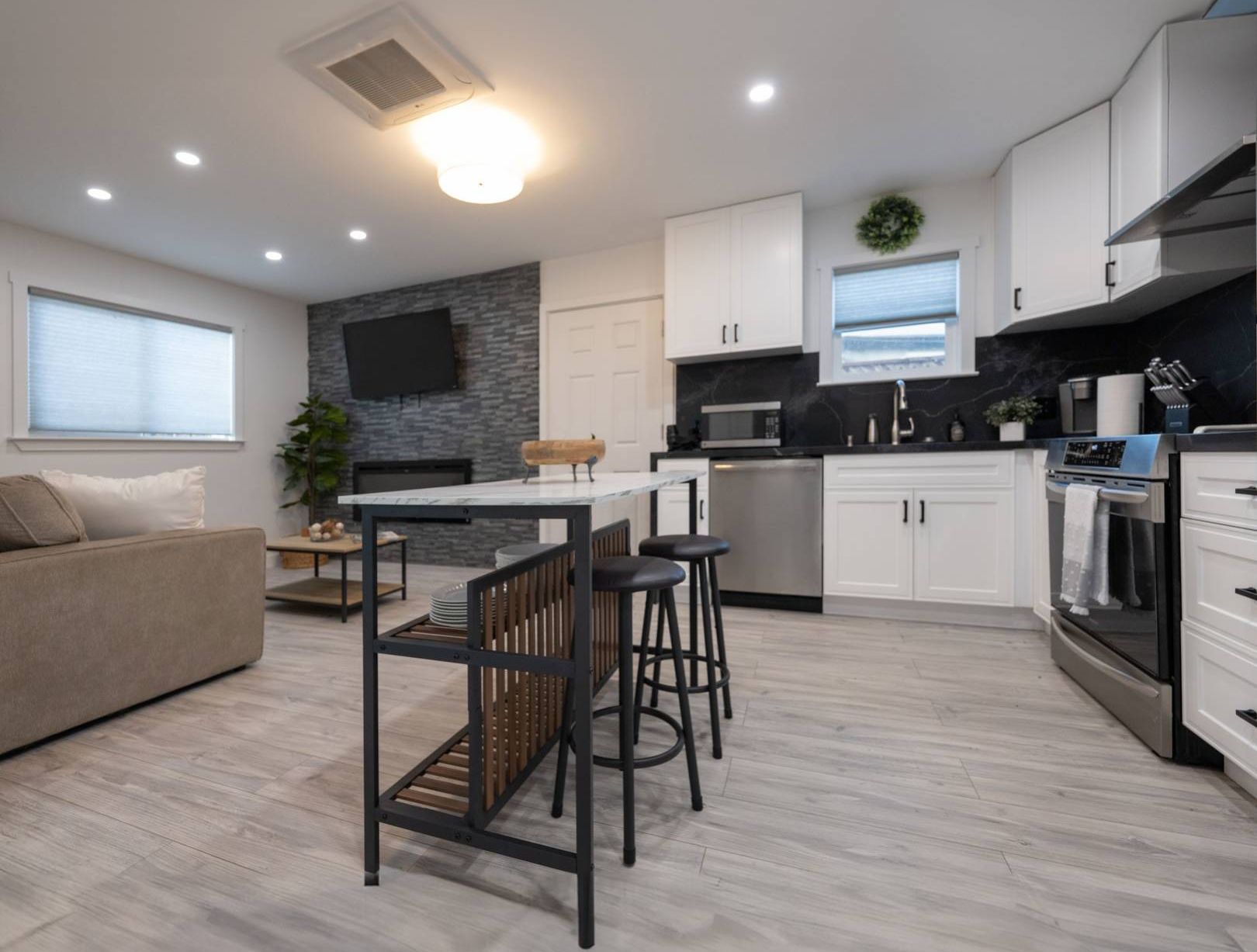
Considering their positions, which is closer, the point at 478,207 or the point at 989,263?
the point at 989,263

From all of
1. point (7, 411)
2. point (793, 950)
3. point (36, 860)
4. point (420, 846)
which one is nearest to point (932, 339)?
point (793, 950)

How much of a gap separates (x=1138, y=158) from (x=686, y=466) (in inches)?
102

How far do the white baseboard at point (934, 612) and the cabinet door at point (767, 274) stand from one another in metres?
1.67

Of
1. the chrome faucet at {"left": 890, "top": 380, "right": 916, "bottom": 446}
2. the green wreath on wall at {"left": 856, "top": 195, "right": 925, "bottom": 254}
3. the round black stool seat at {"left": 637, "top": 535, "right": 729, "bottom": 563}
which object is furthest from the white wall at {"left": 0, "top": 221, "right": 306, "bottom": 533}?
the chrome faucet at {"left": 890, "top": 380, "right": 916, "bottom": 446}

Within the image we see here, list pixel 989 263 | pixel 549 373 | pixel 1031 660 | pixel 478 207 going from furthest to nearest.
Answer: pixel 549 373 < pixel 478 207 < pixel 989 263 < pixel 1031 660

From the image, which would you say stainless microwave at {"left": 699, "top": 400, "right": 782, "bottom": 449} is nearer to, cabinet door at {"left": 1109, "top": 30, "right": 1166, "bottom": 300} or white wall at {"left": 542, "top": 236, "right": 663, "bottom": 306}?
white wall at {"left": 542, "top": 236, "right": 663, "bottom": 306}

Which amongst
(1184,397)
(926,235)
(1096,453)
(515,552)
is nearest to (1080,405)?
(1184,397)

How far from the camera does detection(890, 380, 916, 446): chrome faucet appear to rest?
3.38 m

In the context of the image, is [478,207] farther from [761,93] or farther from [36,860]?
[36,860]

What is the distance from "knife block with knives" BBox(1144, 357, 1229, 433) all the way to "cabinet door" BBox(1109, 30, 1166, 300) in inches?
17.0

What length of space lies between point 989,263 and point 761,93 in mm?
1865

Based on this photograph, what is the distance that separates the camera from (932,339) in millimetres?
3482

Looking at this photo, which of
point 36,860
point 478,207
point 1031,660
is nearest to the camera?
point 36,860

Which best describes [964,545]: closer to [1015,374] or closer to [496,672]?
[1015,374]
